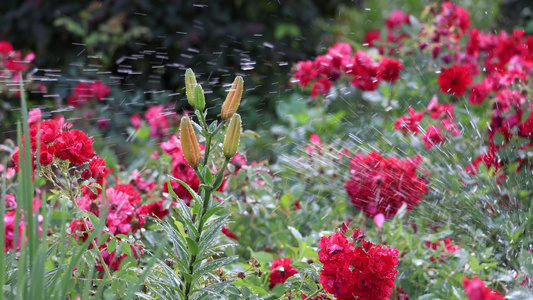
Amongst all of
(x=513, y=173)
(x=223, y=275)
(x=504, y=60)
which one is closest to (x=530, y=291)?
(x=223, y=275)

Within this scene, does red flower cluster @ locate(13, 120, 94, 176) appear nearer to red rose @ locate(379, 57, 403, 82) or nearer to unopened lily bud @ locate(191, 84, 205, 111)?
unopened lily bud @ locate(191, 84, 205, 111)

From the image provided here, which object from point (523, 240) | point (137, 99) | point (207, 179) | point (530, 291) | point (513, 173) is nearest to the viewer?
point (207, 179)

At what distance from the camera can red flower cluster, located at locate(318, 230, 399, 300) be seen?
911mm

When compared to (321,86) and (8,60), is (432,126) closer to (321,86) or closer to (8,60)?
(321,86)

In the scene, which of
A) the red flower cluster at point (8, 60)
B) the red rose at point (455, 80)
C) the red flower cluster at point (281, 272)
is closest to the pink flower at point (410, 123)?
the red rose at point (455, 80)

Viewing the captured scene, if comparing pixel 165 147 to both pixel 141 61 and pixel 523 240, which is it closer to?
pixel 523 240

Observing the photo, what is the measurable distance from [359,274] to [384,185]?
59 centimetres

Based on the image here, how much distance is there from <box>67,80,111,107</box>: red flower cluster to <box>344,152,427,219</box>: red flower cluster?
1.49m

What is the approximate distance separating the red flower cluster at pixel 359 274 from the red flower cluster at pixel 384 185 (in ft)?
1.80

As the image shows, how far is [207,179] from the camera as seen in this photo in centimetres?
84

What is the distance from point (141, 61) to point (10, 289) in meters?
2.84

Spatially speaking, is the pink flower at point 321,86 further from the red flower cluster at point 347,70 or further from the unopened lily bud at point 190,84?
the unopened lily bud at point 190,84

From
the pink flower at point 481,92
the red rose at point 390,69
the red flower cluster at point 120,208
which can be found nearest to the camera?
the red flower cluster at point 120,208

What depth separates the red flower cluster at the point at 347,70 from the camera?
1967mm
